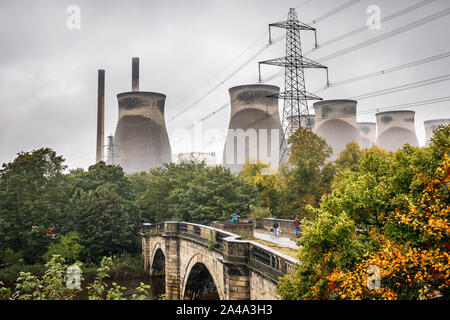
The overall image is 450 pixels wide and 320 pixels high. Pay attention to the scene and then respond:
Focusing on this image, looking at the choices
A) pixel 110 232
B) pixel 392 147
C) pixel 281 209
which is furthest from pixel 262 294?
pixel 392 147

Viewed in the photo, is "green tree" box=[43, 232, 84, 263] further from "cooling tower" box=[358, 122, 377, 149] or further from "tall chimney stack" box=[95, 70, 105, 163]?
"cooling tower" box=[358, 122, 377, 149]

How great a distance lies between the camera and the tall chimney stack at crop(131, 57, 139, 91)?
63.4 m

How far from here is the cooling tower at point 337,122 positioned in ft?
211

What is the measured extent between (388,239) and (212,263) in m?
10.4

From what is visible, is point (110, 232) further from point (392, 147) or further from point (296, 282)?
point (392, 147)

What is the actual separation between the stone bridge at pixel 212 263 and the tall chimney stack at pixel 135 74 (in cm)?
3383

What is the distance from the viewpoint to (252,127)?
172ft

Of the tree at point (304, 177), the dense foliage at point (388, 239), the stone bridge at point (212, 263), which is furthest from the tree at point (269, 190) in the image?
the dense foliage at point (388, 239)

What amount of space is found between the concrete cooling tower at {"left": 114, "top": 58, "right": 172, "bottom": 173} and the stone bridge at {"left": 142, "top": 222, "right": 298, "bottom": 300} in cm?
2643

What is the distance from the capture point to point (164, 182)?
3953cm

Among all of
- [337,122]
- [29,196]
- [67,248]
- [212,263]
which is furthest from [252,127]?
[212,263]

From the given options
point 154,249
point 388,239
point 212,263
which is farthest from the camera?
point 154,249

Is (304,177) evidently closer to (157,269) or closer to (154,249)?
(154,249)
